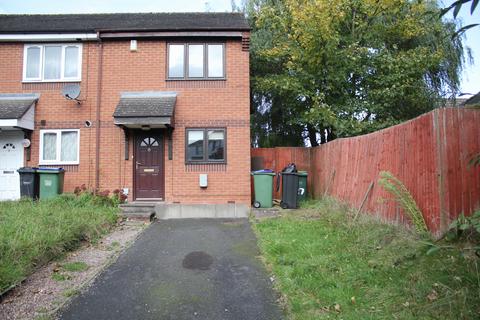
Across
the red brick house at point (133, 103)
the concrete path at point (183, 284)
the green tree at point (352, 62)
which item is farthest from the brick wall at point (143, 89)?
the concrete path at point (183, 284)

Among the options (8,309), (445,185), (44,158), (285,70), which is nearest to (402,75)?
(285,70)

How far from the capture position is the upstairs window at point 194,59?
11922 mm

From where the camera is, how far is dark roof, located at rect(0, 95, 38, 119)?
11.0 m

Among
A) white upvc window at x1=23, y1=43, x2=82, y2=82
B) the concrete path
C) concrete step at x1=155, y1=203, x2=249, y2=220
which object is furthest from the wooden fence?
white upvc window at x1=23, y1=43, x2=82, y2=82

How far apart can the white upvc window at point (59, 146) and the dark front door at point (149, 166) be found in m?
2.01

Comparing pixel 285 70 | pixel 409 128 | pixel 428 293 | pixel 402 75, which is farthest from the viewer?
pixel 285 70

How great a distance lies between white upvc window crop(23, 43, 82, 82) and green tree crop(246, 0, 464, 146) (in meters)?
7.10

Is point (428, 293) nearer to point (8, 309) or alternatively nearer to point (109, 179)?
point (8, 309)

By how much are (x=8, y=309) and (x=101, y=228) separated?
13.5 ft

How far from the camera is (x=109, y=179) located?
459 inches

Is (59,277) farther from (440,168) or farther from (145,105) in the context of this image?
(145,105)

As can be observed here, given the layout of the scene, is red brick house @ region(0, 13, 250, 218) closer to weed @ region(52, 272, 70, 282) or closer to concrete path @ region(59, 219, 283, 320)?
concrete path @ region(59, 219, 283, 320)

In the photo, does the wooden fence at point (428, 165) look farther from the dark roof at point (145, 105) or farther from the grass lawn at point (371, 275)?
the dark roof at point (145, 105)

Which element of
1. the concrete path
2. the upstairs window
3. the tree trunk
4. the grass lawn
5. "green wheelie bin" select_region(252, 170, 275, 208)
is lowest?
the concrete path
